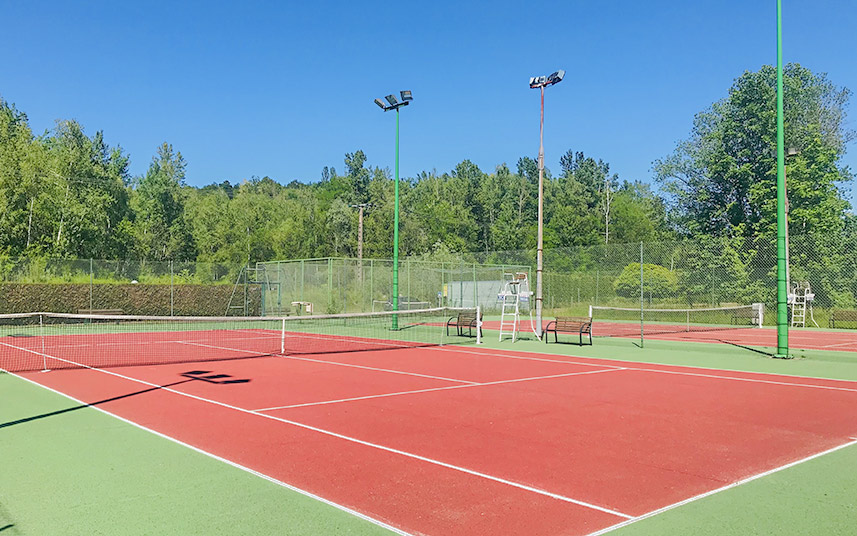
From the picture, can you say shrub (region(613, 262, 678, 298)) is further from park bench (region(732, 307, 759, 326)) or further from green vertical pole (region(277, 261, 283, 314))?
green vertical pole (region(277, 261, 283, 314))

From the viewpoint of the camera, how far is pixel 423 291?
114ft

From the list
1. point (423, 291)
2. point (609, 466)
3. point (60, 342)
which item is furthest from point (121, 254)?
point (609, 466)

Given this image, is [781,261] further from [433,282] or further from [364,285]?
[433,282]

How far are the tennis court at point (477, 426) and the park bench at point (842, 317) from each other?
57.4ft

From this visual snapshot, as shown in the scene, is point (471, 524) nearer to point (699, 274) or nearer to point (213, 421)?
point (213, 421)

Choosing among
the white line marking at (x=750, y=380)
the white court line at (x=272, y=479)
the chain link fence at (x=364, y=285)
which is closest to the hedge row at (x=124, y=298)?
the chain link fence at (x=364, y=285)

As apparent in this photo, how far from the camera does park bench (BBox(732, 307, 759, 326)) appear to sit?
1092 inches

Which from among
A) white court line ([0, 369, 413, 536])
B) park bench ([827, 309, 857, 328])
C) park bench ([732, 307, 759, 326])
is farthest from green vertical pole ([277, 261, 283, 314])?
park bench ([827, 309, 857, 328])

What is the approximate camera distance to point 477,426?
711 centimetres

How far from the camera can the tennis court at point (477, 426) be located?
182 inches

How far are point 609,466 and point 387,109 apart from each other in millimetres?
19520

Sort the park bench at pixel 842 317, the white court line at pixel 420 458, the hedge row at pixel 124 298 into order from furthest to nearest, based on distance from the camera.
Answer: the hedge row at pixel 124 298, the park bench at pixel 842 317, the white court line at pixel 420 458

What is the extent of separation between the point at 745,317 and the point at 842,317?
3.61 m

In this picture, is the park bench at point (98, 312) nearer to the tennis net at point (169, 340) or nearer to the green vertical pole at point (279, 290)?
the tennis net at point (169, 340)
